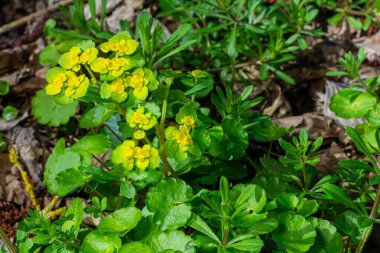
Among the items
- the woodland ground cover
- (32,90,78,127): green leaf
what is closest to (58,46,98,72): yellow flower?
the woodland ground cover

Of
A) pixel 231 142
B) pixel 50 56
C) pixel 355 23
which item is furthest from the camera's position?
pixel 355 23

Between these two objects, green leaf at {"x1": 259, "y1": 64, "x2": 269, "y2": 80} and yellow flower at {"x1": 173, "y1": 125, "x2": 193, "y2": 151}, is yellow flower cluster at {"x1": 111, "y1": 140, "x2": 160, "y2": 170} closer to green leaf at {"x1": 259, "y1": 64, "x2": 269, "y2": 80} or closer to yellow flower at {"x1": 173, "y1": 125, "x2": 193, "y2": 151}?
yellow flower at {"x1": 173, "y1": 125, "x2": 193, "y2": 151}

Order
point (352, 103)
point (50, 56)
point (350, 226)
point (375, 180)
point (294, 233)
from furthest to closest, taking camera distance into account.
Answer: point (50, 56) < point (352, 103) < point (350, 226) < point (294, 233) < point (375, 180)

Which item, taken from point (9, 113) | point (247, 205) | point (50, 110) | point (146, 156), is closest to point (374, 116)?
point (247, 205)

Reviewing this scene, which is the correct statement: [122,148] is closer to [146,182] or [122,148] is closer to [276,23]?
[146,182]

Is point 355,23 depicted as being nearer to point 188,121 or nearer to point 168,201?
point 188,121

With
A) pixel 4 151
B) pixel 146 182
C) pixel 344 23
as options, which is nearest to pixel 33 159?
pixel 4 151

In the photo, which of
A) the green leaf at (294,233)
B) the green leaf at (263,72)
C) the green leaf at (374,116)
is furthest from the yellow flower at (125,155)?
the green leaf at (263,72)
